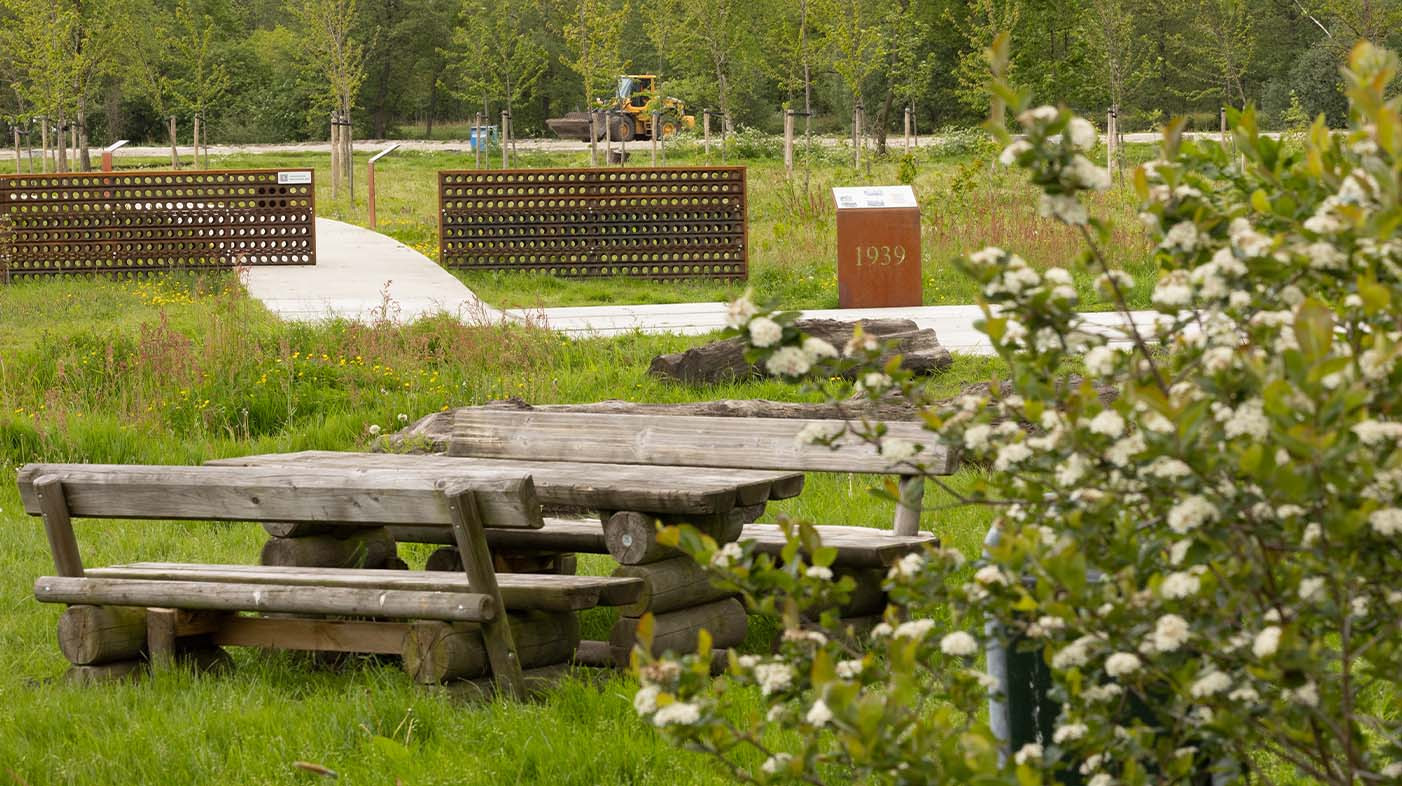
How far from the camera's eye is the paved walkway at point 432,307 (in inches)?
491

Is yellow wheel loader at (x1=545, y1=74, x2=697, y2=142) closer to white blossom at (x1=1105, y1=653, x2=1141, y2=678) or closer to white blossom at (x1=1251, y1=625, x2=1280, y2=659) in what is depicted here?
white blossom at (x1=1105, y1=653, x2=1141, y2=678)

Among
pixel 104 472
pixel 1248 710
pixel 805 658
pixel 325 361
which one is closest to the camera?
pixel 1248 710

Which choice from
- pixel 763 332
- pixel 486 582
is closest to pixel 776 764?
pixel 763 332

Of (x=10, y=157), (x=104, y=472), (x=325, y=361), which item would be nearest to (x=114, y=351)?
(x=325, y=361)

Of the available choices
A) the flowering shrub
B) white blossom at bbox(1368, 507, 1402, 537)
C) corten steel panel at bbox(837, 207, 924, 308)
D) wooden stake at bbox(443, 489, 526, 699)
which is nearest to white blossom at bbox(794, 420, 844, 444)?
the flowering shrub

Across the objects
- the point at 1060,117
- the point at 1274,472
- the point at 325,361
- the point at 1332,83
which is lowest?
the point at 325,361

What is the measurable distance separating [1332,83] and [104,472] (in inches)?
1573

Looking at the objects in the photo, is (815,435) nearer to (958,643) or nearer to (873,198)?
(958,643)

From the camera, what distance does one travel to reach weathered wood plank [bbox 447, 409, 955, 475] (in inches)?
209

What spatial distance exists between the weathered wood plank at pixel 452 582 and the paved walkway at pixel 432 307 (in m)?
5.99

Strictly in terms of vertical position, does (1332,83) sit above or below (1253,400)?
above

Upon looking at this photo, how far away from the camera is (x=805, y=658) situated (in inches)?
98.1

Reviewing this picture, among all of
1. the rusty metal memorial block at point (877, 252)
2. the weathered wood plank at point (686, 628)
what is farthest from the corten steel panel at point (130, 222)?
the weathered wood plank at point (686, 628)

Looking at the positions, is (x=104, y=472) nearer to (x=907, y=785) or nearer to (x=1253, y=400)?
(x=907, y=785)
